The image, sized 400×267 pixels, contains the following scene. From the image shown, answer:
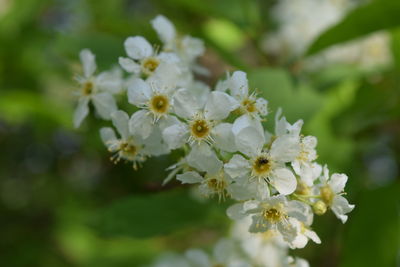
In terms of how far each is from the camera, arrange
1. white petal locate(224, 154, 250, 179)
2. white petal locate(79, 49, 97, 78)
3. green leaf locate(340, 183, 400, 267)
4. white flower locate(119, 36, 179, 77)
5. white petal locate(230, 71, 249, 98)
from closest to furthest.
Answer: white petal locate(224, 154, 250, 179), white petal locate(230, 71, 249, 98), white flower locate(119, 36, 179, 77), white petal locate(79, 49, 97, 78), green leaf locate(340, 183, 400, 267)

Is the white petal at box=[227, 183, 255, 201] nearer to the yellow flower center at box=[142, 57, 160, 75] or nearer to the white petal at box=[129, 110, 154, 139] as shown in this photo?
the white petal at box=[129, 110, 154, 139]

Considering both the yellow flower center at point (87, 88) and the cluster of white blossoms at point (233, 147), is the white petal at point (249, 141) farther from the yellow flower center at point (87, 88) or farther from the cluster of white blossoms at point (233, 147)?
the yellow flower center at point (87, 88)

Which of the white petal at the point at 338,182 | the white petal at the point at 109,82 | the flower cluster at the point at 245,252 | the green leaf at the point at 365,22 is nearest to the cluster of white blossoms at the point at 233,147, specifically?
the white petal at the point at 338,182

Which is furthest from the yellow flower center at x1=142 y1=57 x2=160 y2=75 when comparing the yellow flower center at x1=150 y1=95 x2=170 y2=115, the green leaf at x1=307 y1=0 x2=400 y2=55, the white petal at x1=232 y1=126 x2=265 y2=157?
the green leaf at x1=307 y1=0 x2=400 y2=55

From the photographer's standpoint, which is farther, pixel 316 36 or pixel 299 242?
pixel 316 36

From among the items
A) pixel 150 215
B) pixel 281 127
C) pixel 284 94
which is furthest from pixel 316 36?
pixel 281 127

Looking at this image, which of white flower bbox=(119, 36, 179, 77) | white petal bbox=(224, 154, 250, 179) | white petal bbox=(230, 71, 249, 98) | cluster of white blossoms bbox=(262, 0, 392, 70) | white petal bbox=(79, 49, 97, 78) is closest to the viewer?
white petal bbox=(224, 154, 250, 179)

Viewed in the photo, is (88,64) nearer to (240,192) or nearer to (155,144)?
(155,144)

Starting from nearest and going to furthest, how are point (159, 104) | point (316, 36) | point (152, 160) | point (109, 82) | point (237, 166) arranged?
point (237, 166) < point (159, 104) < point (109, 82) < point (316, 36) < point (152, 160)
